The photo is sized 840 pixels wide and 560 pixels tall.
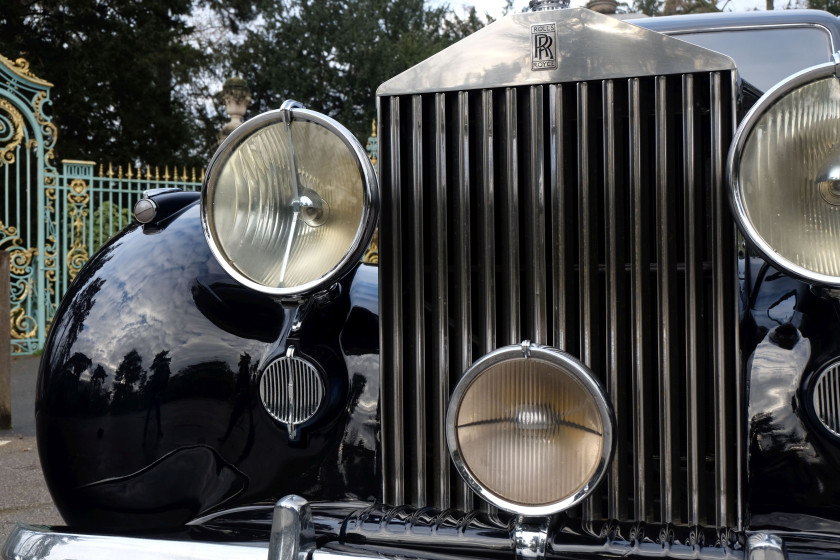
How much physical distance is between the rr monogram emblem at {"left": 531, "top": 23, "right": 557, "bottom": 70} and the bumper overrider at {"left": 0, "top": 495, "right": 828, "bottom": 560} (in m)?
0.85

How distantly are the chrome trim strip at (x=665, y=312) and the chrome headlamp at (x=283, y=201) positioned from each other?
575mm

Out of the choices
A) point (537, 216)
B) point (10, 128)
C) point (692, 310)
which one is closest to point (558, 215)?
point (537, 216)

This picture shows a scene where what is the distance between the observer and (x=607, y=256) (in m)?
1.63

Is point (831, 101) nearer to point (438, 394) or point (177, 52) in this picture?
point (438, 394)

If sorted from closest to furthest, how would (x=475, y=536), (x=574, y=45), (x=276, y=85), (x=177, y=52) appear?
(x=475, y=536), (x=574, y=45), (x=177, y=52), (x=276, y=85)

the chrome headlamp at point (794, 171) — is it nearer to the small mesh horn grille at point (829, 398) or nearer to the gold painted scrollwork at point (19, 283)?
the small mesh horn grille at point (829, 398)

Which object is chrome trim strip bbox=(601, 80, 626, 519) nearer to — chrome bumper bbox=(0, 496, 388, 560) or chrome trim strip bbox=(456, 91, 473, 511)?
chrome trim strip bbox=(456, 91, 473, 511)

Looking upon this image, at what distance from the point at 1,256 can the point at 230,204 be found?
163 inches

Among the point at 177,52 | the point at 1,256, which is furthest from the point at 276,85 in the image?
the point at 1,256

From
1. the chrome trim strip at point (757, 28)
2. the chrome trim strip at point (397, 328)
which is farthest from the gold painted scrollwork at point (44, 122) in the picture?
the chrome trim strip at point (397, 328)

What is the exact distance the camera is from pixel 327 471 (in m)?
1.83

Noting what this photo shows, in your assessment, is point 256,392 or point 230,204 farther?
point 256,392

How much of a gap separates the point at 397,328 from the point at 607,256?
17.9 inches

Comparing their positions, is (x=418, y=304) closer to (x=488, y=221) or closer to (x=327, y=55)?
(x=488, y=221)
